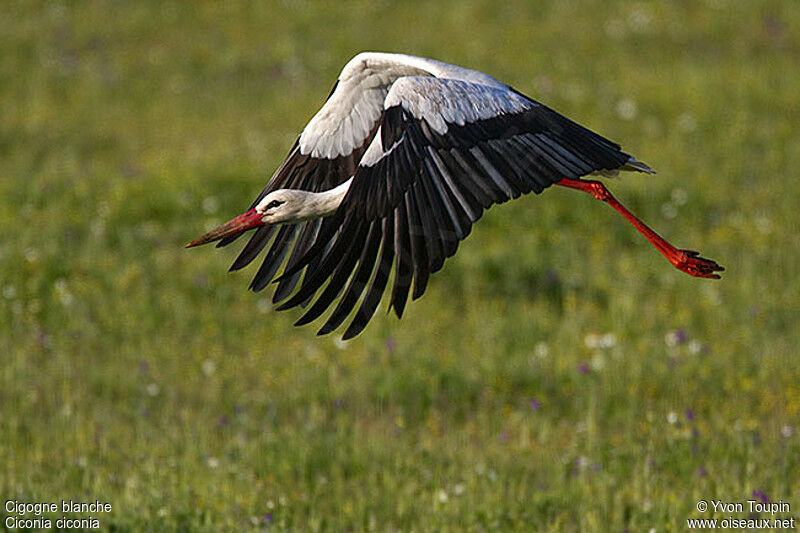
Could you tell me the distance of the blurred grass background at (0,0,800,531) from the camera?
196 inches

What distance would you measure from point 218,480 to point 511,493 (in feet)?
4.16

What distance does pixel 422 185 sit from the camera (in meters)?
3.82

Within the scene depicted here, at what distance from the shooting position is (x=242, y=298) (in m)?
7.58

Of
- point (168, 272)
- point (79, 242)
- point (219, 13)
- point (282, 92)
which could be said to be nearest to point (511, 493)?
point (168, 272)

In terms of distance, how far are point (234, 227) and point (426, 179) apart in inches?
28.9

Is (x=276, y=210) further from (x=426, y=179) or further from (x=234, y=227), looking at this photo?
(x=426, y=179)

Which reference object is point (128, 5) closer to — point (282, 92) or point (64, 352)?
point (282, 92)

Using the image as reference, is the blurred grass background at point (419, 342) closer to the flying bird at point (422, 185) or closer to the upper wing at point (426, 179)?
the flying bird at point (422, 185)

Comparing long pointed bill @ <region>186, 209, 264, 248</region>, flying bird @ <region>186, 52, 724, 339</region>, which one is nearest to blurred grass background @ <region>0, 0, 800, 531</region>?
flying bird @ <region>186, 52, 724, 339</region>

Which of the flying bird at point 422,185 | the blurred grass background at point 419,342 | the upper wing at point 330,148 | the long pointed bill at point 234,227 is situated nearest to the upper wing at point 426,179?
the flying bird at point 422,185

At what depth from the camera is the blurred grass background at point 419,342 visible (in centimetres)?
497

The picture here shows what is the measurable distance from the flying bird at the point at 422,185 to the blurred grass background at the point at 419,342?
108cm

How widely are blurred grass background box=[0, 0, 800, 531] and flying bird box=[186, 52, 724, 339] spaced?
1.08 m

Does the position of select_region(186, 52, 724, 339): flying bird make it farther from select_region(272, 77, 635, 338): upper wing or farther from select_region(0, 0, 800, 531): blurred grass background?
select_region(0, 0, 800, 531): blurred grass background
